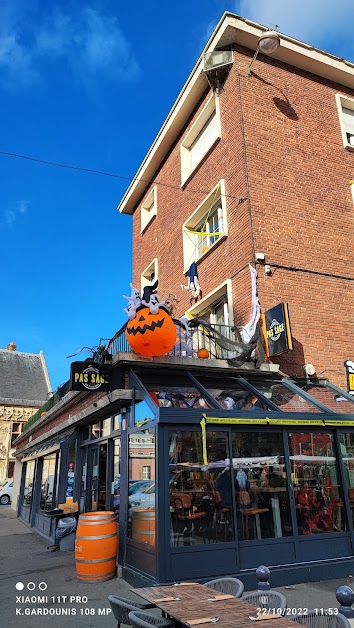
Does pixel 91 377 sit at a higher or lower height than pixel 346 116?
lower

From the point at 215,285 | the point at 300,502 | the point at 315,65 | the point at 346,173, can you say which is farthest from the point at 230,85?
the point at 300,502

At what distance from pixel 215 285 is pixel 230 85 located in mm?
5281

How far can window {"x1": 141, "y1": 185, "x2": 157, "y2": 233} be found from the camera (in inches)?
635

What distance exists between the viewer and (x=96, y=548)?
7.16 metres

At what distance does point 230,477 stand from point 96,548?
2389 millimetres

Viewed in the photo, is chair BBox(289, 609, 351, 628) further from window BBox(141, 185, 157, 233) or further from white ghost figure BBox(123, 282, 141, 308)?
window BBox(141, 185, 157, 233)

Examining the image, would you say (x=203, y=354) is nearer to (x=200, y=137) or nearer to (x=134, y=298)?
(x=134, y=298)

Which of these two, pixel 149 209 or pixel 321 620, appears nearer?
pixel 321 620

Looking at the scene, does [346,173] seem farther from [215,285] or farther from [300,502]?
[300,502]

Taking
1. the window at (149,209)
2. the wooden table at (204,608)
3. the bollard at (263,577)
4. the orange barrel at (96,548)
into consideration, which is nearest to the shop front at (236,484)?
the orange barrel at (96,548)

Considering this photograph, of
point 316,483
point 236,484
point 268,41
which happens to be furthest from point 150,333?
point 268,41

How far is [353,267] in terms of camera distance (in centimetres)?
1101

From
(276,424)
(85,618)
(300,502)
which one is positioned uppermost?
(276,424)

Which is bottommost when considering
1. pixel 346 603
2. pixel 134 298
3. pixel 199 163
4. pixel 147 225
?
pixel 346 603
